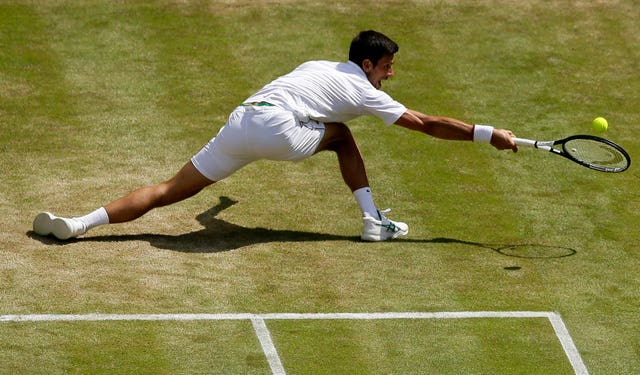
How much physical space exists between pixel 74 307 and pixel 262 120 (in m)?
2.34

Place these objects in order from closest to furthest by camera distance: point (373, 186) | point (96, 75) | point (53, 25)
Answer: point (373, 186)
point (96, 75)
point (53, 25)

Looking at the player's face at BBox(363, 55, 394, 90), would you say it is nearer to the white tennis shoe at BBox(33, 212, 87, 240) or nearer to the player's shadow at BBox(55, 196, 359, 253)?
the player's shadow at BBox(55, 196, 359, 253)

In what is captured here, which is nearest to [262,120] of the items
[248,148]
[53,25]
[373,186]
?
[248,148]

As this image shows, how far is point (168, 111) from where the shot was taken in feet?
48.2

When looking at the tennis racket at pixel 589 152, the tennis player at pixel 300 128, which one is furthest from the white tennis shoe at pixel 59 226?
the tennis racket at pixel 589 152

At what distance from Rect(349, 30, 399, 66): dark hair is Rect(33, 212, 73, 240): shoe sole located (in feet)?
9.48

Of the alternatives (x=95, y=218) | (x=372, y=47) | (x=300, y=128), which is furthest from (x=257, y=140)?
(x=95, y=218)

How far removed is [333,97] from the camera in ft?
37.9

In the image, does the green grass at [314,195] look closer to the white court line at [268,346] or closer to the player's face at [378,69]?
the white court line at [268,346]

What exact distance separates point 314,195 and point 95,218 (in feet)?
7.63

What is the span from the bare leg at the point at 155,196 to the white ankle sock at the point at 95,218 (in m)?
0.04

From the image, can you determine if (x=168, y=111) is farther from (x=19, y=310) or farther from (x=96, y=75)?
(x=19, y=310)

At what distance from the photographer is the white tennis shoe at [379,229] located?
11758mm

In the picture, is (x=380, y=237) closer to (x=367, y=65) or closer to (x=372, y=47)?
(x=367, y=65)
